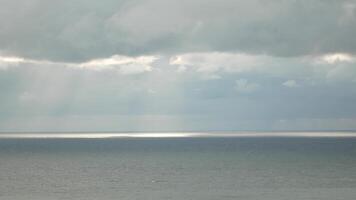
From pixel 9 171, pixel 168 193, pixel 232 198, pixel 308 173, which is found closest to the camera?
pixel 232 198

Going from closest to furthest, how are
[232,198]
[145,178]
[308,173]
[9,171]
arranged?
[232,198] < [145,178] < [308,173] < [9,171]

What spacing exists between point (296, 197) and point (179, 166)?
49550 millimetres

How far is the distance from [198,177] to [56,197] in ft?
92.1

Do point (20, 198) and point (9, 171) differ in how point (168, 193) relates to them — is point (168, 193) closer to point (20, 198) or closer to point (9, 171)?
point (20, 198)

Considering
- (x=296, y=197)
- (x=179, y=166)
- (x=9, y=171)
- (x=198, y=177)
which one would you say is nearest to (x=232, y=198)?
(x=296, y=197)

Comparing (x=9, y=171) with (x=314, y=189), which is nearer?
(x=314, y=189)

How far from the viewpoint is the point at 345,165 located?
360 ft

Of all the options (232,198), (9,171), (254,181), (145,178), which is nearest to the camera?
(232,198)

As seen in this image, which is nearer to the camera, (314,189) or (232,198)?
(232,198)

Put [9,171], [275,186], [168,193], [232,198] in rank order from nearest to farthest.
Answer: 1. [232,198]
2. [168,193]
3. [275,186]
4. [9,171]

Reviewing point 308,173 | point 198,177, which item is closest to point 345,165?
point 308,173

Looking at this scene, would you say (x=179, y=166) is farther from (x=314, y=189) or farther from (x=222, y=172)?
(x=314, y=189)

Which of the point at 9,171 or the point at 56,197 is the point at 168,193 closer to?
the point at 56,197

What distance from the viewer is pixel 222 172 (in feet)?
318
